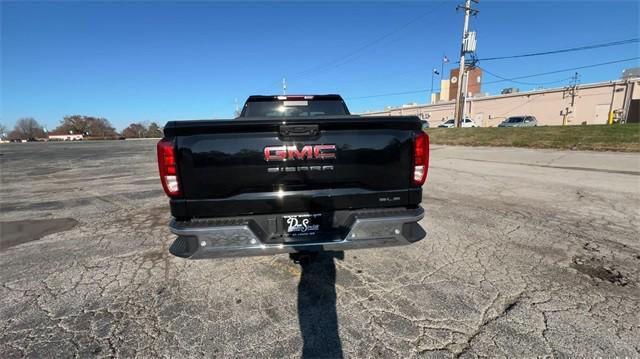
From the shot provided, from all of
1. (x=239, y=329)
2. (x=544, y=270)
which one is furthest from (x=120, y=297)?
(x=544, y=270)

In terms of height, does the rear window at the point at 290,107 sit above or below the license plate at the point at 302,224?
above

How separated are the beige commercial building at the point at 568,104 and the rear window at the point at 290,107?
32.3 m

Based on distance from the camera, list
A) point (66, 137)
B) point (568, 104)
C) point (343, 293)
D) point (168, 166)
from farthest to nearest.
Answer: point (66, 137) → point (568, 104) → point (343, 293) → point (168, 166)

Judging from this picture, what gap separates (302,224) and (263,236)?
0.35 metres

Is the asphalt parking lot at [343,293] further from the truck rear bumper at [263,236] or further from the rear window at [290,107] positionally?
the rear window at [290,107]

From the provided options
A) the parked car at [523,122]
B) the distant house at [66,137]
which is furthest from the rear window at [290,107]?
the distant house at [66,137]

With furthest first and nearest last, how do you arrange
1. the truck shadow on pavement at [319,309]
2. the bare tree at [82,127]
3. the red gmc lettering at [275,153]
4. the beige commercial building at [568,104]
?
the bare tree at [82,127], the beige commercial building at [568,104], the red gmc lettering at [275,153], the truck shadow on pavement at [319,309]

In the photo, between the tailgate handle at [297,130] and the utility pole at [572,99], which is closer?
the tailgate handle at [297,130]

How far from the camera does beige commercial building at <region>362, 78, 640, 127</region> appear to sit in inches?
1352

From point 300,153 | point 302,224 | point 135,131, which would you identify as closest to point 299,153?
point 300,153

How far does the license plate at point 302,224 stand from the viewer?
2566 mm

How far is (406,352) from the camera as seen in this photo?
7.09 feet

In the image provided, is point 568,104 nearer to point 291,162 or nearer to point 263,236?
point 291,162

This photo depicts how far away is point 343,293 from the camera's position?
289 centimetres
